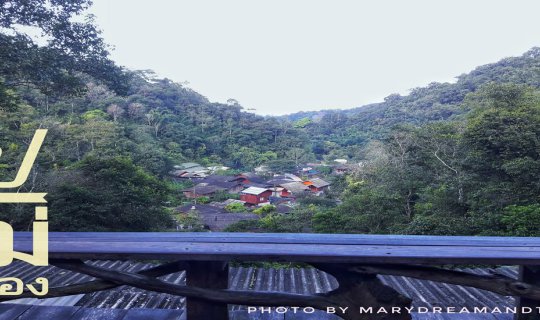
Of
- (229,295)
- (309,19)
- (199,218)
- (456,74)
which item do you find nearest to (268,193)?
(199,218)

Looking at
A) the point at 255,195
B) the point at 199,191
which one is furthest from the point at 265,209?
the point at 199,191

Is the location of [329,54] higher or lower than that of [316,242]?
higher

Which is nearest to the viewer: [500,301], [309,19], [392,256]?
[392,256]

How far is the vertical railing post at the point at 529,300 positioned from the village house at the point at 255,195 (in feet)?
24.7

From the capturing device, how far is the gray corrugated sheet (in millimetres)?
1494

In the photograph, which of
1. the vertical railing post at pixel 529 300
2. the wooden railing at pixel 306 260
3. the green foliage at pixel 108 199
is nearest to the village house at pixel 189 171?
the green foliage at pixel 108 199

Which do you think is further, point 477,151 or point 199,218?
point 199,218

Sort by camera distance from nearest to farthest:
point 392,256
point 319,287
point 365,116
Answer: point 392,256 → point 319,287 → point 365,116

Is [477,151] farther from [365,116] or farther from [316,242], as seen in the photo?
[365,116]

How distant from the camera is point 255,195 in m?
8.37

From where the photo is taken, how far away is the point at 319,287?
1.89 meters

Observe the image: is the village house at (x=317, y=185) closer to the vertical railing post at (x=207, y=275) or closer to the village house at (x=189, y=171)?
the village house at (x=189, y=171)

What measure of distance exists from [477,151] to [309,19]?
22.5ft

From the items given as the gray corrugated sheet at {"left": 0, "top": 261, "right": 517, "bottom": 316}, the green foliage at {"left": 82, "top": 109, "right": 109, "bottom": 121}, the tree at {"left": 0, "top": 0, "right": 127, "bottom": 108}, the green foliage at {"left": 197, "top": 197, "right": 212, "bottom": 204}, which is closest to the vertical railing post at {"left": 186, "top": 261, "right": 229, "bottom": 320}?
the gray corrugated sheet at {"left": 0, "top": 261, "right": 517, "bottom": 316}
